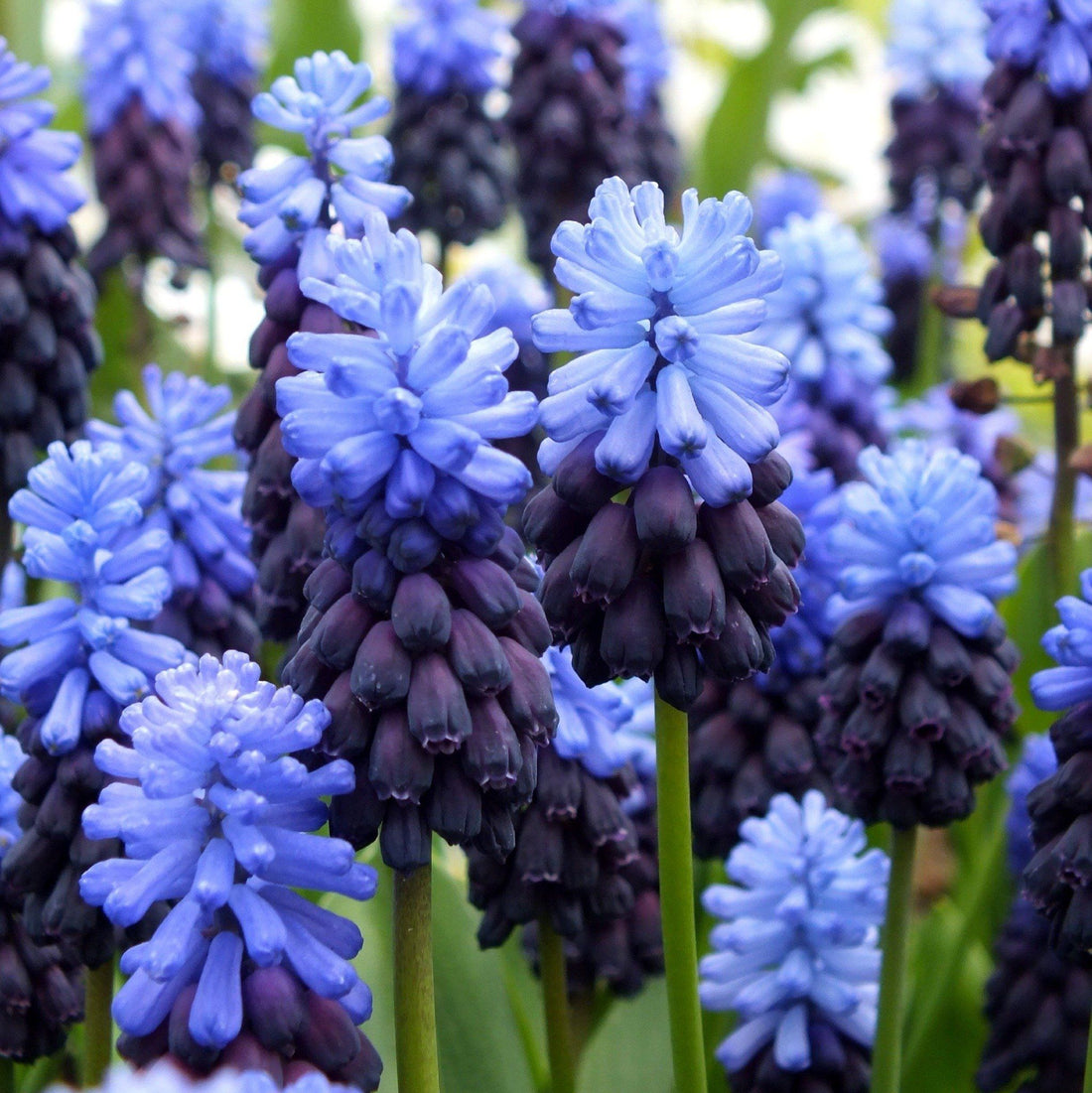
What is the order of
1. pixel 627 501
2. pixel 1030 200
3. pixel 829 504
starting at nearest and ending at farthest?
pixel 627 501, pixel 829 504, pixel 1030 200

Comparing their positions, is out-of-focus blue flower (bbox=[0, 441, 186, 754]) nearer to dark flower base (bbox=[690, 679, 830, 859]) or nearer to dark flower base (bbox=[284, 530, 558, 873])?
dark flower base (bbox=[284, 530, 558, 873])

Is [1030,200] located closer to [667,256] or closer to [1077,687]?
[1077,687]

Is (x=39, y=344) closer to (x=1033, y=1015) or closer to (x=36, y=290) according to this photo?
(x=36, y=290)

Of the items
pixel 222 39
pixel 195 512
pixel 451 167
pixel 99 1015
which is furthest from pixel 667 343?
pixel 222 39

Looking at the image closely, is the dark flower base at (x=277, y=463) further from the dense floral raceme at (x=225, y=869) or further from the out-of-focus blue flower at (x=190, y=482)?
the dense floral raceme at (x=225, y=869)

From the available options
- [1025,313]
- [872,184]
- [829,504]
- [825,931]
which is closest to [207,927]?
[825,931]

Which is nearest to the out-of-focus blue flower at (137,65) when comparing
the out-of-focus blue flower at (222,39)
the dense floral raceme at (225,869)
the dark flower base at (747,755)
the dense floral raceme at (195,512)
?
the out-of-focus blue flower at (222,39)
